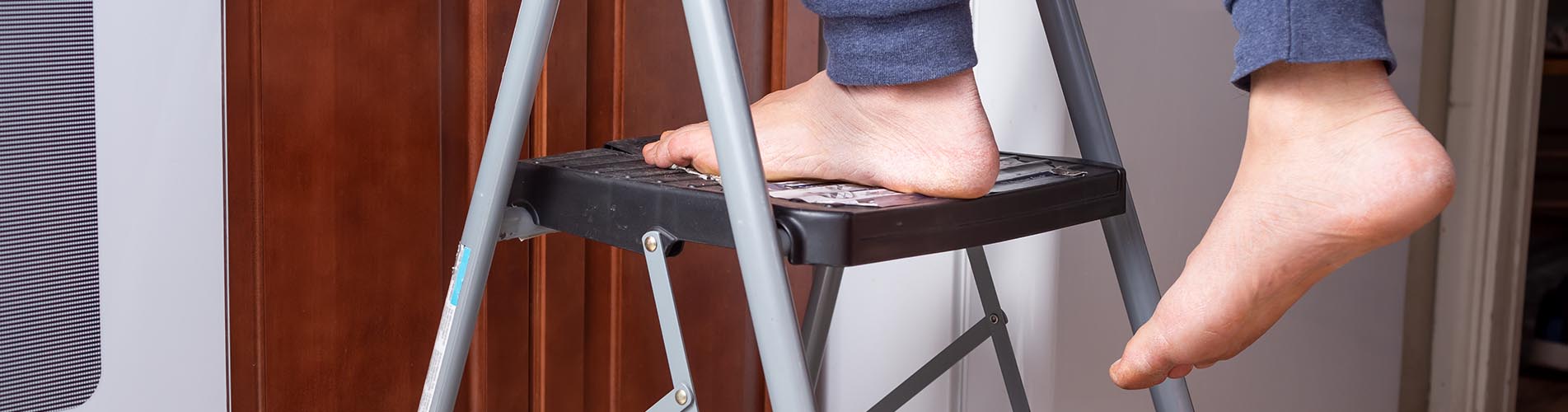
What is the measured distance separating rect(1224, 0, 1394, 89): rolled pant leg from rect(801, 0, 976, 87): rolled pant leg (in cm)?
15

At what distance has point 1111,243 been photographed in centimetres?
77

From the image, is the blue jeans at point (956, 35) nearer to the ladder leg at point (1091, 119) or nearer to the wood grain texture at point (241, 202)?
the ladder leg at point (1091, 119)

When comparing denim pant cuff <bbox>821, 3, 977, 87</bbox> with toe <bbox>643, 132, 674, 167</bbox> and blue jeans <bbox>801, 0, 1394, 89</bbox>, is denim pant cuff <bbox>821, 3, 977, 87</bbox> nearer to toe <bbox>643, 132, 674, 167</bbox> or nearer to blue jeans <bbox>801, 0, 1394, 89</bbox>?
blue jeans <bbox>801, 0, 1394, 89</bbox>

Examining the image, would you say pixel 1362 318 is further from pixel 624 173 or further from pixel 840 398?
pixel 624 173

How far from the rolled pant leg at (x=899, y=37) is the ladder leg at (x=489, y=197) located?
0.15m

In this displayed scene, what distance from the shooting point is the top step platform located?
54cm

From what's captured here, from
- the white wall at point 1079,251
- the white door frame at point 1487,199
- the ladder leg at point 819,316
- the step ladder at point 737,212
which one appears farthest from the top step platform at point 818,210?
the white door frame at point 1487,199

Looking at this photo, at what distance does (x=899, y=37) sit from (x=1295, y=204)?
8.2 inches

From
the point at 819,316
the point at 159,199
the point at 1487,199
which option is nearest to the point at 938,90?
the point at 819,316

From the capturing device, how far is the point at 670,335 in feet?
1.91

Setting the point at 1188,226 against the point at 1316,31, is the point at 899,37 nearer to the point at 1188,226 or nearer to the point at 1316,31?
the point at 1316,31

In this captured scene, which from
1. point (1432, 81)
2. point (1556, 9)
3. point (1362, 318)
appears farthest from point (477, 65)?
point (1556, 9)

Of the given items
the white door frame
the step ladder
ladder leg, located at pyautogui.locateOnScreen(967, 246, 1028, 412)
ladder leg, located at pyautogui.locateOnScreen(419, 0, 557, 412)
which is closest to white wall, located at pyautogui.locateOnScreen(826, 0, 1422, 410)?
ladder leg, located at pyautogui.locateOnScreen(967, 246, 1028, 412)

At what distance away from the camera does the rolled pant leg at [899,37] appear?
1.98ft
